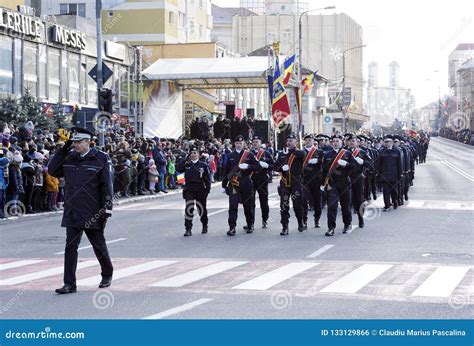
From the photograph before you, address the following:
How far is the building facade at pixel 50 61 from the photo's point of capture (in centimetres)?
3628

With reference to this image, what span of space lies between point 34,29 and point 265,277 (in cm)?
2822

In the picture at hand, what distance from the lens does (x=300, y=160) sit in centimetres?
1923

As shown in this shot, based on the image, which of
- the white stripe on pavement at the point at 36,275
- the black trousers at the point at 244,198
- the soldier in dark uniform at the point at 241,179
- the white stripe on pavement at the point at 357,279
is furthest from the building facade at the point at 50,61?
the white stripe on pavement at the point at 357,279

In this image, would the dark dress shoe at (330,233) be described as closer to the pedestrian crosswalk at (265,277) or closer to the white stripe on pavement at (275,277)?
the pedestrian crosswalk at (265,277)

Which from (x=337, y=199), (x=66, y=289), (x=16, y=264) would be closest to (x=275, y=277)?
(x=66, y=289)

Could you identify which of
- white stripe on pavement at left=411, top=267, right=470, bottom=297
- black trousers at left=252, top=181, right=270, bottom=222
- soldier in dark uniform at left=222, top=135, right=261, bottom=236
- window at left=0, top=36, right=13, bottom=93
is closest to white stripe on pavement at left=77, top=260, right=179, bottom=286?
white stripe on pavement at left=411, top=267, right=470, bottom=297

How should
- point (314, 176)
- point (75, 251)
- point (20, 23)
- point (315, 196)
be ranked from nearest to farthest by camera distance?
point (75, 251), point (315, 196), point (314, 176), point (20, 23)

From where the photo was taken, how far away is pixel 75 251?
11.2 meters

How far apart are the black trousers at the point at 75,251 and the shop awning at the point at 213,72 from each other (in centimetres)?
3109

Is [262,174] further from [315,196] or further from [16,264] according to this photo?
[16,264]

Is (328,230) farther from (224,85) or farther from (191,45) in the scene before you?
(191,45)

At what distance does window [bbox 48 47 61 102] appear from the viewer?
40281 millimetres

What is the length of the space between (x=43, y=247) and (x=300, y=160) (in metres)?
5.69

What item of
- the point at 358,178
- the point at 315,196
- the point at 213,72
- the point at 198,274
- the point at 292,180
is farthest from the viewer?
the point at 213,72
